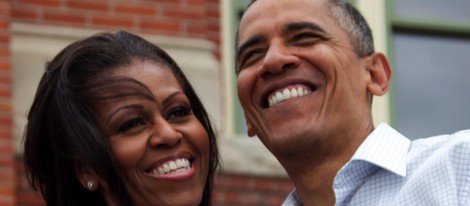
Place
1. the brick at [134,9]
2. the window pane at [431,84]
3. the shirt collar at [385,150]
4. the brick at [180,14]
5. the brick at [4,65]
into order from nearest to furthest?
the shirt collar at [385,150]
the brick at [4,65]
the brick at [134,9]
the brick at [180,14]
the window pane at [431,84]

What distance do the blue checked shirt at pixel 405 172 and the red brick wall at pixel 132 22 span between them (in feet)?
10.8

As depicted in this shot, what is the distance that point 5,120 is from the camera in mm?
8398

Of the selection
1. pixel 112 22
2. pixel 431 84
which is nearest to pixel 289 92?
pixel 112 22

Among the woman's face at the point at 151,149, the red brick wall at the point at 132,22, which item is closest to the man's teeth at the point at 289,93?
the woman's face at the point at 151,149

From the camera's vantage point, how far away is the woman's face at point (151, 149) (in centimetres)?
560

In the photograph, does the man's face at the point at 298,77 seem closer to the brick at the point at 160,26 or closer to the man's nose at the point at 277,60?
the man's nose at the point at 277,60

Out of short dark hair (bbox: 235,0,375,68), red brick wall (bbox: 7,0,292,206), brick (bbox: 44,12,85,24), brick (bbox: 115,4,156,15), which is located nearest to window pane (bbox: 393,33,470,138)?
red brick wall (bbox: 7,0,292,206)

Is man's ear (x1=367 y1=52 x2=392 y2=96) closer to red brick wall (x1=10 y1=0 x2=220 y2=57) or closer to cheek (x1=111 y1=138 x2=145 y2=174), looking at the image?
cheek (x1=111 y1=138 x2=145 y2=174)

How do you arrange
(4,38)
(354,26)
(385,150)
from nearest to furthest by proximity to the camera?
(385,150), (354,26), (4,38)

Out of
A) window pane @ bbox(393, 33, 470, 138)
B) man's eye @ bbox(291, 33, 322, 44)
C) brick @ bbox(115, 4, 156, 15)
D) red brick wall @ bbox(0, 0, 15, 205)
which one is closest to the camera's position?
man's eye @ bbox(291, 33, 322, 44)

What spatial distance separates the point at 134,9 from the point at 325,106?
→ 348 centimetres

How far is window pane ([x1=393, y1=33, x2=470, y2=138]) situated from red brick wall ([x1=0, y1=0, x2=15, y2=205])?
234cm

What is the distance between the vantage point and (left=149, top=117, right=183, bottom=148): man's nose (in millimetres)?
5590

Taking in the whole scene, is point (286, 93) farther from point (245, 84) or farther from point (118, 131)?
point (118, 131)
